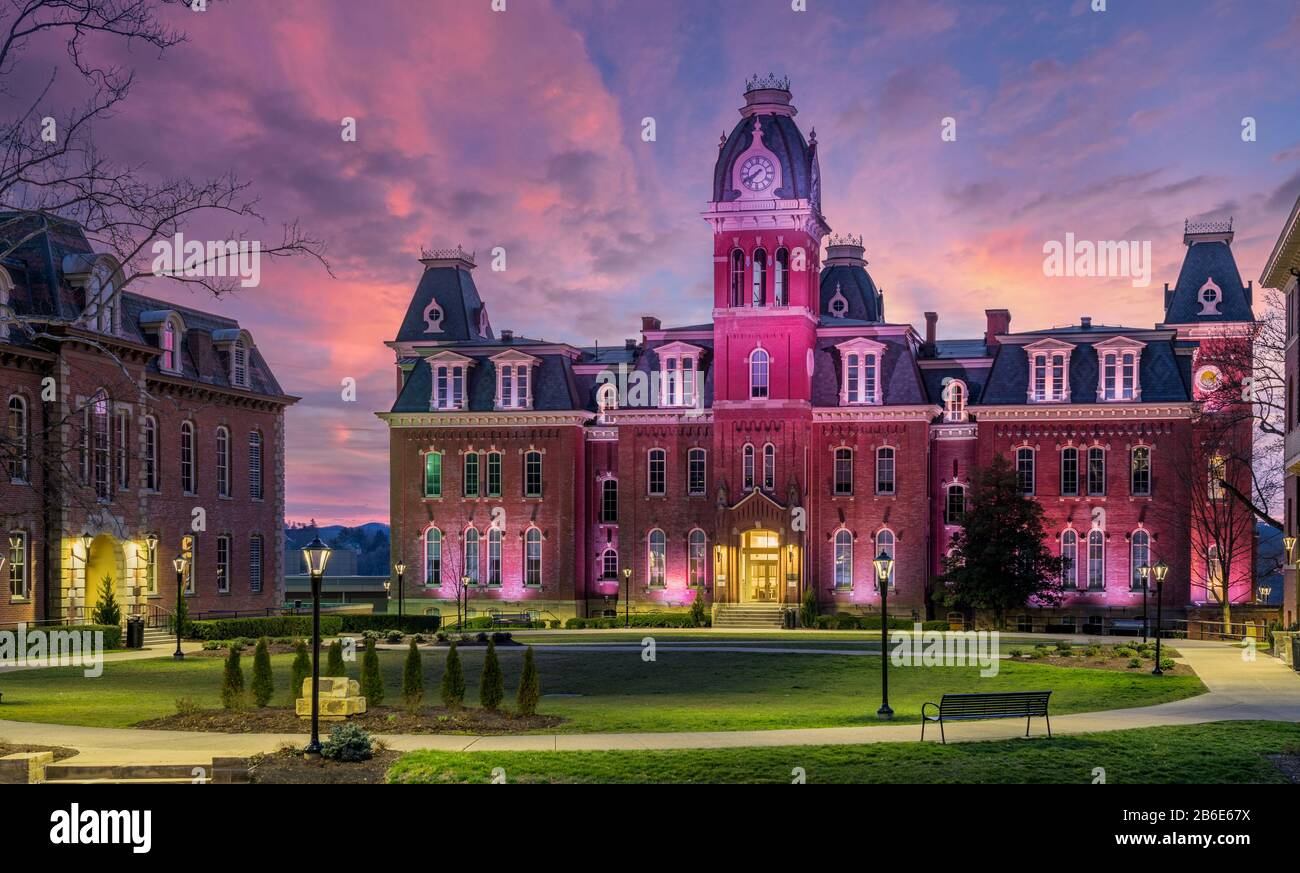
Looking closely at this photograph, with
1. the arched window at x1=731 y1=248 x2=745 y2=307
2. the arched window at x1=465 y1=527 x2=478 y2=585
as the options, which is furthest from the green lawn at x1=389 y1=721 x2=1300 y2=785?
the arched window at x1=465 y1=527 x2=478 y2=585

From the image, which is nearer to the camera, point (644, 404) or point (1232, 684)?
point (1232, 684)

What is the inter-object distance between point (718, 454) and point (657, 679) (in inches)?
1161

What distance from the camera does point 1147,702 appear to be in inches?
1056

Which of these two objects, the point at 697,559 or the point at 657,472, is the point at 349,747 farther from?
the point at 657,472

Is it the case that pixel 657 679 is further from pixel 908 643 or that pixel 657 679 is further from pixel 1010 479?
pixel 1010 479

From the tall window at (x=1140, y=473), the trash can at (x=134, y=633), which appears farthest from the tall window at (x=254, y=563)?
the tall window at (x=1140, y=473)

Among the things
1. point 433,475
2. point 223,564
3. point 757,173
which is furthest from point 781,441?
point 223,564

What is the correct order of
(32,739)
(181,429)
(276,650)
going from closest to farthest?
(32,739), (276,650), (181,429)

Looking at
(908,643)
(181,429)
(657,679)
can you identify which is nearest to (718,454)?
(908,643)

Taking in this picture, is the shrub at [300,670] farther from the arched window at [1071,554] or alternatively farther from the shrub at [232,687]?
the arched window at [1071,554]

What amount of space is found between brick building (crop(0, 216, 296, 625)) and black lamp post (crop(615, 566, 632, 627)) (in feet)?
49.9

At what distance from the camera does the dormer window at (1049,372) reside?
59781 millimetres

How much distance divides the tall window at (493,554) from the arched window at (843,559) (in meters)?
16.1

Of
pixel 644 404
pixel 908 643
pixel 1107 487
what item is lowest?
pixel 908 643
